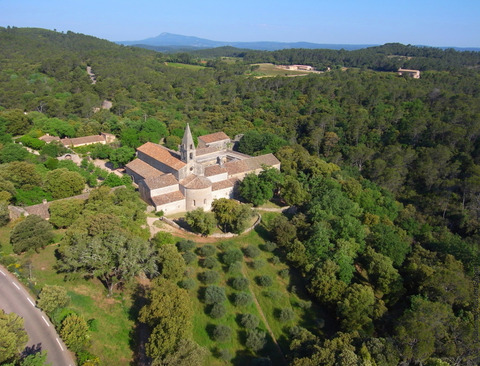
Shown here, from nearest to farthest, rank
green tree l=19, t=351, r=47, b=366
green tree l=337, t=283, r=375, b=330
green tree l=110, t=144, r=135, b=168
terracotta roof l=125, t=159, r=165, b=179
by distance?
green tree l=19, t=351, r=47, b=366, green tree l=337, t=283, r=375, b=330, terracotta roof l=125, t=159, r=165, b=179, green tree l=110, t=144, r=135, b=168

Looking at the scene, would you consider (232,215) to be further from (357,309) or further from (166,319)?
(166,319)

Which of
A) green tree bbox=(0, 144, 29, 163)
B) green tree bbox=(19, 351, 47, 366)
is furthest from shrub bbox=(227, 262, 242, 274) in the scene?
green tree bbox=(0, 144, 29, 163)

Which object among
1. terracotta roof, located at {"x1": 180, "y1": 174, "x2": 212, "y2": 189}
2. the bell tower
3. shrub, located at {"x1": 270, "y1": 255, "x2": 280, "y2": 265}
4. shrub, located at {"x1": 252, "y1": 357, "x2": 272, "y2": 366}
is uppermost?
the bell tower

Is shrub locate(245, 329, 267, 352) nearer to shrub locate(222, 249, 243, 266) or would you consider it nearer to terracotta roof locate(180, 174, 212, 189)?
shrub locate(222, 249, 243, 266)

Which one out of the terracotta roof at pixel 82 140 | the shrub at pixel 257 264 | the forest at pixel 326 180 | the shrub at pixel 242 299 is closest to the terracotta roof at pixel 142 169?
the forest at pixel 326 180

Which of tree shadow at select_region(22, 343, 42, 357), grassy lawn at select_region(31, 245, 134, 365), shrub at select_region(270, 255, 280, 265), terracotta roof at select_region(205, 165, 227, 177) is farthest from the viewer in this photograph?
terracotta roof at select_region(205, 165, 227, 177)

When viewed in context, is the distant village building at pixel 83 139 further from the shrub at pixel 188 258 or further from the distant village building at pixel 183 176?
the shrub at pixel 188 258

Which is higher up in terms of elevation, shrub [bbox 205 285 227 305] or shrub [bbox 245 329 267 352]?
shrub [bbox 205 285 227 305]

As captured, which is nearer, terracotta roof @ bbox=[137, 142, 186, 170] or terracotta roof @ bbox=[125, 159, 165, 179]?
terracotta roof @ bbox=[137, 142, 186, 170]

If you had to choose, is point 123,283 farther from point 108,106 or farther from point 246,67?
point 246,67
